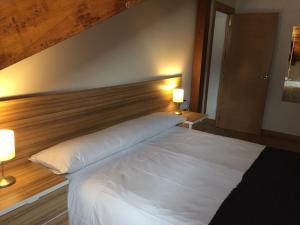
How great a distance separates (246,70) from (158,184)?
307cm

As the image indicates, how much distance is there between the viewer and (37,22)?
113 cm

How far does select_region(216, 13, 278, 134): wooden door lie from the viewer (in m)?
3.77

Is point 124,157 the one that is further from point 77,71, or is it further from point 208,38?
point 208,38

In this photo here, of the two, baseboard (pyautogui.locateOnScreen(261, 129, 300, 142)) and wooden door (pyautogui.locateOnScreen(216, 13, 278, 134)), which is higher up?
wooden door (pyautogui.locateOnScreen(216, 13, 278, 134))

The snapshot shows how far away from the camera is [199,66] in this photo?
10.8 feet

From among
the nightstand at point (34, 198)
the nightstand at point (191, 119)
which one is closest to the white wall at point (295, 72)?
the nightstand at point (191, 119)

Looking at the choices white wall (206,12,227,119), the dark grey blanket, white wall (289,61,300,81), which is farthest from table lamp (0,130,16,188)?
white wall (289,61,300,81)

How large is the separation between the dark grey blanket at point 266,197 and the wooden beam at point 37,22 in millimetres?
1112

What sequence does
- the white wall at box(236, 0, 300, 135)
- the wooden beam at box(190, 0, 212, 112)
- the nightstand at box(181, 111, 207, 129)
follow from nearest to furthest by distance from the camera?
the nightstand at box(181, 111, 207, 129) < the wooden beam at box(190, 0, 212, 112) < the white wall at box(236, 0, 300, 135)

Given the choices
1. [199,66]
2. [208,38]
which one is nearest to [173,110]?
[199,66]

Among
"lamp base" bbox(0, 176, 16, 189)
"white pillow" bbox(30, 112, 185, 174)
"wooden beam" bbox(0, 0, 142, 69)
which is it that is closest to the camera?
"wooden beam" bbox(0, 0, 142, 69)

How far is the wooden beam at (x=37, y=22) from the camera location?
1.06 meters

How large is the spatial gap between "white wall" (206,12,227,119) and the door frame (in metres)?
0.69

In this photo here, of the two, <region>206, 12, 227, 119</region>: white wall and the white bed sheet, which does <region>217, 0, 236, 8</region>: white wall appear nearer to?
<region>206, 12, 227, 119</region>: white wall
